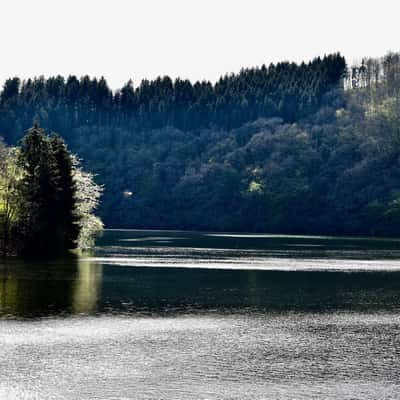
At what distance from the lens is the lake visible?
→ 33.9 m

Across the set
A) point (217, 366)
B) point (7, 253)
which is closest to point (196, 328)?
point (217, 366)

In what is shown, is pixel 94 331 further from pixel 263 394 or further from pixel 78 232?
pixel 78 232

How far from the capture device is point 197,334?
154 feet

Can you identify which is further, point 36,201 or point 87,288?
point 36,201

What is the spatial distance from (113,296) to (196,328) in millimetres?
17802

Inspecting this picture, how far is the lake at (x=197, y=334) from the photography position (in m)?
33.9

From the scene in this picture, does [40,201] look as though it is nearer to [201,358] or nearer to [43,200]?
[43,200]

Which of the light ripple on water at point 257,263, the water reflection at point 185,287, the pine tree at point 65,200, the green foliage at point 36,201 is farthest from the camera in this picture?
the pine tree at point 65,200

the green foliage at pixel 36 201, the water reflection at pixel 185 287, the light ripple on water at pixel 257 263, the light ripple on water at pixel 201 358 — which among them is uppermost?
the green foliage at pixel 36 201

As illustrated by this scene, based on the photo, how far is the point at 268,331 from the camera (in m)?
48.8

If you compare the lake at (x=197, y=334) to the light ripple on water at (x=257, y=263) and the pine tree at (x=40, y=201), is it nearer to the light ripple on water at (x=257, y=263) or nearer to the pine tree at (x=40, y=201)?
the light ripple on water at (x=257, y=263)

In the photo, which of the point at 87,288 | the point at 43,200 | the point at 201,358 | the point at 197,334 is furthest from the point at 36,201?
the point at 201,358

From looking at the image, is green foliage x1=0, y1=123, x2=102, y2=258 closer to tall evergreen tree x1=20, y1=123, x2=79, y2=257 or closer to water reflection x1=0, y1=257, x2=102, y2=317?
tall evergreen tree x1=20, y1=123, x2=79, y2=257

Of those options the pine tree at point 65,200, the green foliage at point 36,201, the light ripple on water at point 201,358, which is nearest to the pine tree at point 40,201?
the green foliage at point 36,201
